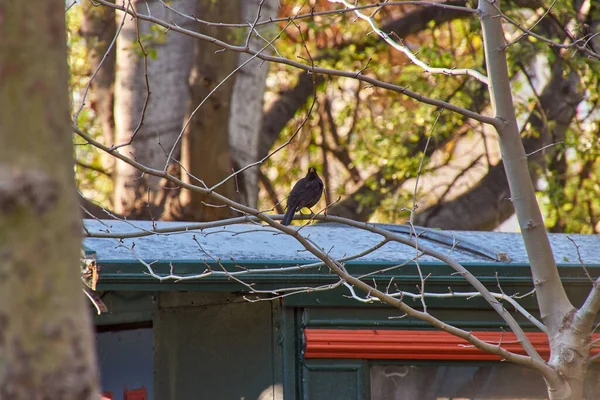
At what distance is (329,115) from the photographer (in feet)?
42.3

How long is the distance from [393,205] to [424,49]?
5.91 feet

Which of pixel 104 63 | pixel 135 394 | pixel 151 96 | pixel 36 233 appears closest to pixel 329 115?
pixel 104 63

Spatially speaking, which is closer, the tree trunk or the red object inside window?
the red object inside window

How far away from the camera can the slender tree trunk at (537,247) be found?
4.26 metres

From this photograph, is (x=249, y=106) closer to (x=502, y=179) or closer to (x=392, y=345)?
(x=502, y=179)

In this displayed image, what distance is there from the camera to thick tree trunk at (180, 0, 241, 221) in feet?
26.7

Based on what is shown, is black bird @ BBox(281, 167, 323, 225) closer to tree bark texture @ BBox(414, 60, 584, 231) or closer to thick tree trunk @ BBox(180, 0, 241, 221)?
thick tree trunk @ BBox(180, 0, 241, 221)

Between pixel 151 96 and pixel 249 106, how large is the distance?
1.00 m

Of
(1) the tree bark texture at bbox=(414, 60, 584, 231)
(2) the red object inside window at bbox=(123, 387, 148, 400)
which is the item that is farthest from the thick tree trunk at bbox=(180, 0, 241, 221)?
(2) the red object inside window at bbox=(123, 387, 148, 400)

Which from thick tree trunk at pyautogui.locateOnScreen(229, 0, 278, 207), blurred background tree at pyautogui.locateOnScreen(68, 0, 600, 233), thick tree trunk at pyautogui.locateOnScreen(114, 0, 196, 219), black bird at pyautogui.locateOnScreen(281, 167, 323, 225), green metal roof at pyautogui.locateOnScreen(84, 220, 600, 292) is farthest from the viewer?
thick tree trunk at pyautogui.locateOnScreen(229, 0, 278, 207)

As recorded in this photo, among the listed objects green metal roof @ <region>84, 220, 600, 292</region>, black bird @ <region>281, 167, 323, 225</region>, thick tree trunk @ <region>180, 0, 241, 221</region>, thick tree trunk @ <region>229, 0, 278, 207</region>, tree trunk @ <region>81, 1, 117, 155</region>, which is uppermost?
tree trunk @ <region>81, 1, 117, 155</region>

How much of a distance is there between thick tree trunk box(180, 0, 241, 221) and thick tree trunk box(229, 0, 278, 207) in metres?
0.96

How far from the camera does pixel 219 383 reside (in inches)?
192

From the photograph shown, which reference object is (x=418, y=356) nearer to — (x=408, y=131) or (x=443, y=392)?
(x=443, y=392)
